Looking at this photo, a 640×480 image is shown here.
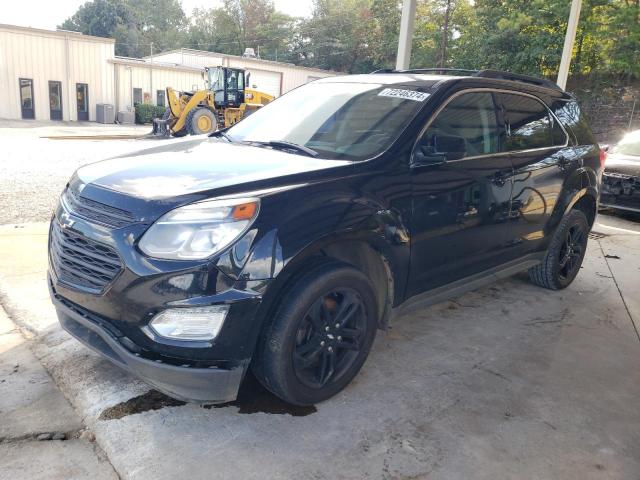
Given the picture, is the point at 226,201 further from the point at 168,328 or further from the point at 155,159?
the point at 155,159

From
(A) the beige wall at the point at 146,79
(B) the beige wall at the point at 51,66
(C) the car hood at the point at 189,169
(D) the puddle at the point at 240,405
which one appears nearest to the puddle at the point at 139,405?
(D) the puddle at the point at 240,405

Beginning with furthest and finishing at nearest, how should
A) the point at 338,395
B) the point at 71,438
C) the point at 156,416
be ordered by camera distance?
the point at 338,395 < the point at 156,416 < the point at 71,438

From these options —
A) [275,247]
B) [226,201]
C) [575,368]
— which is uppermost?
[226,201]

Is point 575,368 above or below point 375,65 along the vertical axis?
below

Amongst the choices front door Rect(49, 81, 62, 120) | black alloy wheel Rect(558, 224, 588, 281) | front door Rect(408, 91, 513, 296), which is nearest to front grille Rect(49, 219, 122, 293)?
front door Rect(408, 91, 513, 296)

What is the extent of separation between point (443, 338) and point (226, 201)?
2.16 meters

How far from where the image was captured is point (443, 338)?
388 centimetres

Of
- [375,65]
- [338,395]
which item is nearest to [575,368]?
[338,395]

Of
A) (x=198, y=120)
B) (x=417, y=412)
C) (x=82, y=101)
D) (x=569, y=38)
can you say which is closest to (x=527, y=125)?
(x=417, y=412)

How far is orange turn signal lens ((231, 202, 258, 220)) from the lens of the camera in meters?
2.40

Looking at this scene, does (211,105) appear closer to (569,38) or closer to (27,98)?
(569,38)

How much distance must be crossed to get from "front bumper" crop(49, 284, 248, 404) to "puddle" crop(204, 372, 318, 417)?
1.13 ft

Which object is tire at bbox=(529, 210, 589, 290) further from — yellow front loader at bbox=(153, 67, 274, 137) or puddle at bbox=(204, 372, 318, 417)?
yellow front loader at bbox=(153, 67, 274, 137)

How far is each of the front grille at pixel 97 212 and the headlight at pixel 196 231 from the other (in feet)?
0.53
